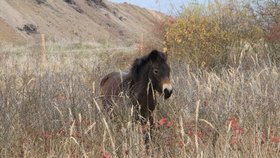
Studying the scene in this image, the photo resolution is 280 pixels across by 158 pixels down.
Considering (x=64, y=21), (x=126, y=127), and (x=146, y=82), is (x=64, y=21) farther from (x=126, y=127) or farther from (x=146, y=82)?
(x=126, y=127)

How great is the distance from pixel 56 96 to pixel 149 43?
12260 millimetres

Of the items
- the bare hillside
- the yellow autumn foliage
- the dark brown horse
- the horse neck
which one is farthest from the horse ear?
the bare hillside

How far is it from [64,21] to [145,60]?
7271cm

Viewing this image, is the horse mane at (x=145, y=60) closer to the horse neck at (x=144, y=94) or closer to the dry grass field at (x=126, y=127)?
the horse neck at (x=144, y=94)

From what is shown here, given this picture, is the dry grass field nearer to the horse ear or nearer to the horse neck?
the horse neck

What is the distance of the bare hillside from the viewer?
212 feet

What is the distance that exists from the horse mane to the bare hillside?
43196 millimetres

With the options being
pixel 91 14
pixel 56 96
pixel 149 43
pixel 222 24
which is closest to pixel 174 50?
pixel 222 24

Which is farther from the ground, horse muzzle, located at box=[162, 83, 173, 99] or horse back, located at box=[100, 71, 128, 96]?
horse muzzle, located at box=[162, 83, 173, 99]

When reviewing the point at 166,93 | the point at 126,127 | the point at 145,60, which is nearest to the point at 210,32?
the point at 145,60

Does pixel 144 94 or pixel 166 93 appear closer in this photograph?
pixel 166 93

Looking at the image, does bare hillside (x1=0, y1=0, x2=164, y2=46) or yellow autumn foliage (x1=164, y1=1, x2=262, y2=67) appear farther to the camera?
bare hillside (x1=0, y1=0, x2=164, y2=46)

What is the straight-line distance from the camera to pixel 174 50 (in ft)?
49.8

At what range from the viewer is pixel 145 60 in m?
7.06
